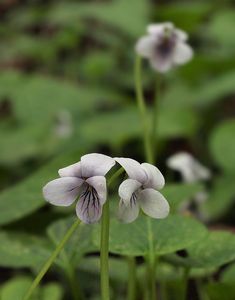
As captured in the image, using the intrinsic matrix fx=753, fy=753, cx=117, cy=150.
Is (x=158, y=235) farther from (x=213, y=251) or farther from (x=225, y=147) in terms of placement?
(x=225, y=147)

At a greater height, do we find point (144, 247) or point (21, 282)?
point (144, 247)

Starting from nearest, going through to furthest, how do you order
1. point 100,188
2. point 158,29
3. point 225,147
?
point 100,188 < point 158,29 < point 225,147

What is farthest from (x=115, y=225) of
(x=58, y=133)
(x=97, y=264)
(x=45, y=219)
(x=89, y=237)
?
(x=58, y=133)

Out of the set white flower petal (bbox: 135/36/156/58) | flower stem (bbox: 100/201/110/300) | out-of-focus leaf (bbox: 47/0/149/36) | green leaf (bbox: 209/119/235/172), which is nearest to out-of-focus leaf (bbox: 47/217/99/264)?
flower stem (bbox: 100/201/110/300)

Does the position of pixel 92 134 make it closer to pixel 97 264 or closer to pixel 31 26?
pixel 97 264

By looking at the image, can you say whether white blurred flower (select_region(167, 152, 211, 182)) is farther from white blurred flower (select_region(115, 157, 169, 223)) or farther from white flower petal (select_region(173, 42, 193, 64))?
white blurred flower (select_region(115, 157, 169, 223))

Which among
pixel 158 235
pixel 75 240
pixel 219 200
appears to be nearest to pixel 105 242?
pixel 158 235

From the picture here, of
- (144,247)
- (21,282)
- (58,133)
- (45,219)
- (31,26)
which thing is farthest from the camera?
(31,26)
